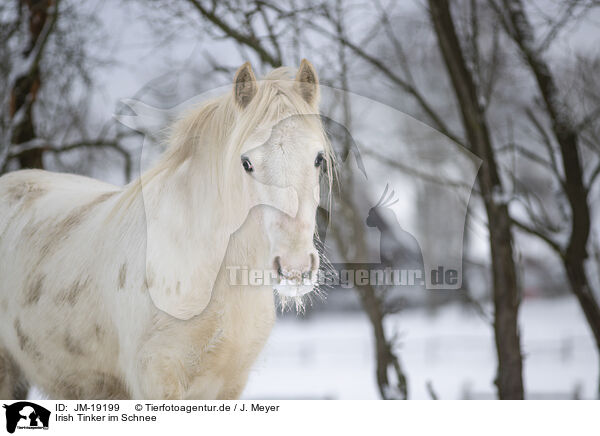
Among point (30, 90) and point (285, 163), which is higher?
point (30, 90)

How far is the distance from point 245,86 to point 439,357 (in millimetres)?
4554

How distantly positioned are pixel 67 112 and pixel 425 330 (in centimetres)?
301

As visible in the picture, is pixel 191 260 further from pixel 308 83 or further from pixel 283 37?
pixel 283 37

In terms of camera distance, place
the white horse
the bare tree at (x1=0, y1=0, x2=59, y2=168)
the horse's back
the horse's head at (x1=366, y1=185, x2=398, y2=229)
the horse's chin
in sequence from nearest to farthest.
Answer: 1. the horse's chin
2. the white horse
3. the horse's back
4. the horse's head at (x1=366, y1=185, x2=398, y2=229)
5. the bare tree at (x1=0, y1=0, x2=59, y2=168)

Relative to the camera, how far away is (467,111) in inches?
91.4

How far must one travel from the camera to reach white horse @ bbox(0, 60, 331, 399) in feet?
4.52

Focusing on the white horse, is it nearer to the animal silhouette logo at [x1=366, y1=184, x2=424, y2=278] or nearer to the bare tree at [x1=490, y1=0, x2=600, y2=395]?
the animal silhouette logo at [x1=366, y1=184, x2=424, y2=278]

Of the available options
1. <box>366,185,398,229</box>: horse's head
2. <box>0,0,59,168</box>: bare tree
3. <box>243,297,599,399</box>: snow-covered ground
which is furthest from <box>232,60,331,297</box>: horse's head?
<box>0,0,59,168</box>: bare tree

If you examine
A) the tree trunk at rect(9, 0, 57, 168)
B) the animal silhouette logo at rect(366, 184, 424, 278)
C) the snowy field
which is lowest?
the snowy field

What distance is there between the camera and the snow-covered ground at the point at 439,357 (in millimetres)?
2787

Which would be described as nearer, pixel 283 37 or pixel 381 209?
pixel 381 209
